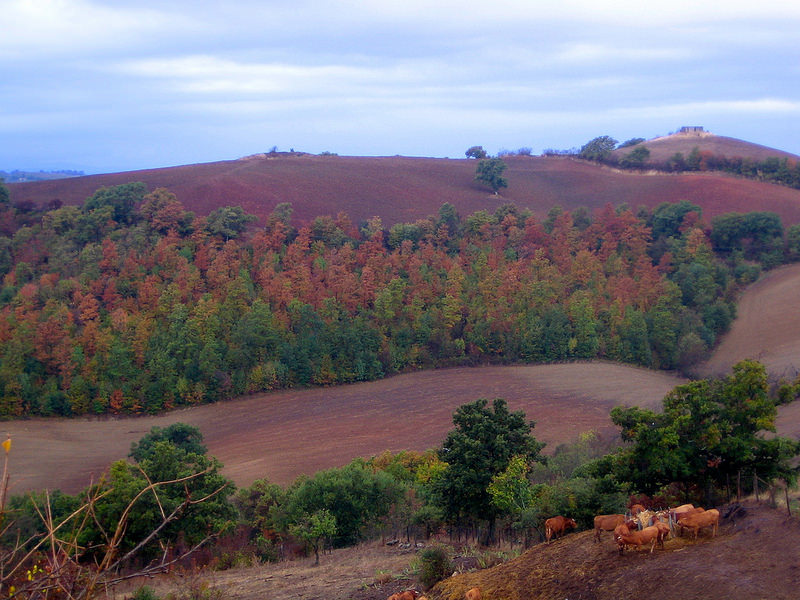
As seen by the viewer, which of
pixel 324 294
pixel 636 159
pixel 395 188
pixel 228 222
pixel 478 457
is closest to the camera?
pixel 478 457

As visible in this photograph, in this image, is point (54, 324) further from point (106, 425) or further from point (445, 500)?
point (445, 500)

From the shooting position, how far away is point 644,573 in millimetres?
7820

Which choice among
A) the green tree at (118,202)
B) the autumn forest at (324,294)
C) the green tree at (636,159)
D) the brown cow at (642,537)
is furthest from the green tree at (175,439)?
the green tree at (636,159)

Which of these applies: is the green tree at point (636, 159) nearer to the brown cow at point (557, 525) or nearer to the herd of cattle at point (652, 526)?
the brown cow at point (557, 525)

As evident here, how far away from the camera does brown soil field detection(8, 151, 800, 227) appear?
51.0 metres

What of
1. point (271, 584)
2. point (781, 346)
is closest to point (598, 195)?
point (781, 346)

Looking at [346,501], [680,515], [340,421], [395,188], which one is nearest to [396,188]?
[395,188]

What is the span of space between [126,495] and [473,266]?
102 feet

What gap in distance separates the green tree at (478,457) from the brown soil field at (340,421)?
36.2 feet

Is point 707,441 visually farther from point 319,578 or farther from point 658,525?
point 319,578

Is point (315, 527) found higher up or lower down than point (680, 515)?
lower down

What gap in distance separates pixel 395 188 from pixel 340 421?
29.9m

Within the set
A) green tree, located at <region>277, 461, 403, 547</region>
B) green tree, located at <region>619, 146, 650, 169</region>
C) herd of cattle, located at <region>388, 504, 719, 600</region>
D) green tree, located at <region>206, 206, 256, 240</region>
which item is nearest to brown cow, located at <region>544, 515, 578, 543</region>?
herd of cattle, located at <region>388, 504, 719, 600</region>

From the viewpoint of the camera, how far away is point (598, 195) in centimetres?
5803
